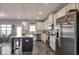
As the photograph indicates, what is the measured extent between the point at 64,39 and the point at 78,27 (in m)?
0.57

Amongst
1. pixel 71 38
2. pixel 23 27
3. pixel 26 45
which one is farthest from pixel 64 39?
pixel 23 27

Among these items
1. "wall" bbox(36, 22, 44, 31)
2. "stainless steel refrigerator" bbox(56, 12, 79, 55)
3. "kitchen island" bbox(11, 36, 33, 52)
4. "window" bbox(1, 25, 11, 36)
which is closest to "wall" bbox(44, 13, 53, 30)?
"wall" bbox(36, 22, 44, 31)

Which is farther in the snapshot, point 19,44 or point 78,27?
point 19,44

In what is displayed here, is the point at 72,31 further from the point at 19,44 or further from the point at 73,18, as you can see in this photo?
the point at 19,44

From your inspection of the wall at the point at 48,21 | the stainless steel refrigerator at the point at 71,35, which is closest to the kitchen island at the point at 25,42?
the wall at the point at 48,21

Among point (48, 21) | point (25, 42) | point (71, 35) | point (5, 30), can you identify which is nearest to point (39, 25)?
point (48, 21)

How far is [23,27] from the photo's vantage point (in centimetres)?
684

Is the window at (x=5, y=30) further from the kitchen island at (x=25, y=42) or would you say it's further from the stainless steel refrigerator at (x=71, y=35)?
the stainless steel refrigerator at (x=71, y=35)

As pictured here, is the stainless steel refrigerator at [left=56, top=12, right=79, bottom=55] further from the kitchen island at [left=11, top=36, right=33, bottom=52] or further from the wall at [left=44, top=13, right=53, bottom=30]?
the wall at [left=44, top=13, right=53, bottom=30]

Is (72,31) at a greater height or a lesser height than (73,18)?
lesser

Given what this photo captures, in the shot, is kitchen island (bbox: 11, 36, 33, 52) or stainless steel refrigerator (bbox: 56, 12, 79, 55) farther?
kitchen island (bbox: 11, 36, 33, 52)

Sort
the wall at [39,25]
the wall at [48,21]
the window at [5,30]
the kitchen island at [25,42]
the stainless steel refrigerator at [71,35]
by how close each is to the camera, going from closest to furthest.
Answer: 1. the stainless steel refrigerator at [71,35]
2. the window at [5,30]
3. the kitchen island at [25,42]
4. the wall at [48,21]
5. the wall at [39,25]

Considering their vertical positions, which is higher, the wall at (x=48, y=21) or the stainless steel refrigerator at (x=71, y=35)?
the wall at (x=48, y=21)

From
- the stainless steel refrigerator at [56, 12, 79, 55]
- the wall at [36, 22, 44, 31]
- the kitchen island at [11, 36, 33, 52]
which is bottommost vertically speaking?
the kitchen island at [11, 36, 33, 52]
